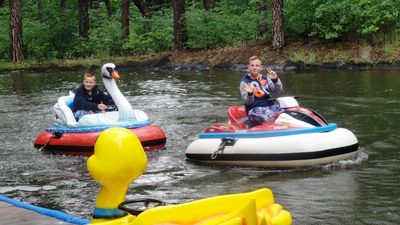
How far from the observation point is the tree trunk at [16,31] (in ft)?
78.2

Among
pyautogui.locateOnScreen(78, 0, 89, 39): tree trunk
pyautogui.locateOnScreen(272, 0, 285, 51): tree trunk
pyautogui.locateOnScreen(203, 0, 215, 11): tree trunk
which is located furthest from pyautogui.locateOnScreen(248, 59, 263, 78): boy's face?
pyautogui.locateOnScreen(203, 0, 215, 11): tree trunk

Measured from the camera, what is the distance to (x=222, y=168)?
24.6ft

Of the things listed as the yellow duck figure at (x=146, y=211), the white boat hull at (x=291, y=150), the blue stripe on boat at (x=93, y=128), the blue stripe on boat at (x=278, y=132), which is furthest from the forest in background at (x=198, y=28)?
the yellow duck figure at (x=146, y=211)

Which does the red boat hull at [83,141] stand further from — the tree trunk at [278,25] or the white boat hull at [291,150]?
the tree trunk at [278,25]

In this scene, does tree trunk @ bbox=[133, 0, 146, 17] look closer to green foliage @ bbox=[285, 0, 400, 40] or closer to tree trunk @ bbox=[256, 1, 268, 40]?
tree trunk @ bbox=[256, 1, 268, 40]

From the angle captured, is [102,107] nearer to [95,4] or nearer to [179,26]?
[179,26]

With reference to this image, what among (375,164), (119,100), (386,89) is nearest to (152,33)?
(386,89)

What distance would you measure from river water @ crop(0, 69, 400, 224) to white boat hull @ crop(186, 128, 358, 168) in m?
0.11

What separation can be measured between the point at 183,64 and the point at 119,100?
43.5 ft

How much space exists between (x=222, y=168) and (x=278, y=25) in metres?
13.5

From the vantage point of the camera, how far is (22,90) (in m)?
16.8


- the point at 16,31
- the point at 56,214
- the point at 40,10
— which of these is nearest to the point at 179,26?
the point at 16,31

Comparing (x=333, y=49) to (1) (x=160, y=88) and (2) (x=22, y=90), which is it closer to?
(1) (x=160, y=88)

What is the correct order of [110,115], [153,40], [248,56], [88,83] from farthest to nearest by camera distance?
1. [153,40]
2. [248,56]
3. [88,83]
4. [110,115]
